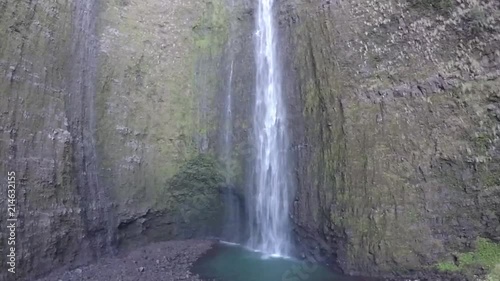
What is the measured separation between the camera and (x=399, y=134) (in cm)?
757

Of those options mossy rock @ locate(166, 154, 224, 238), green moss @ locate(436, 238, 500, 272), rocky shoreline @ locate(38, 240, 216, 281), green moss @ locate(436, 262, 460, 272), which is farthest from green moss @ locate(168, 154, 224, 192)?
green moss @ locate(436, 238, 500, 272)

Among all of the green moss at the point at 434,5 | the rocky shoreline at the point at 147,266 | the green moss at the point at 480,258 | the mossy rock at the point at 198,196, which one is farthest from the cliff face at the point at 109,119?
the green moss at the point at 480,258

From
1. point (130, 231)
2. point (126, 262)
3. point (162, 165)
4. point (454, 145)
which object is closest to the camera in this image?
point (454, 145)

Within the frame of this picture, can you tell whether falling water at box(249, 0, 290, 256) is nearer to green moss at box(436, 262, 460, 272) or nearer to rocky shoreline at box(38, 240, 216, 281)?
rocky shoreline at box(38, 240, 216, 281)

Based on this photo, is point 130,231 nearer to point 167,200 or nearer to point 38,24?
point 167,200

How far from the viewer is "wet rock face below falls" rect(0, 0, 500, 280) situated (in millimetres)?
6816

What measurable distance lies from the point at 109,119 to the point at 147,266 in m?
3.34

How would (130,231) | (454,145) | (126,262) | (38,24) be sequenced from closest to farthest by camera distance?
1. (454,145)
2. (38,24)
3. (126,262)
4. (130,231)

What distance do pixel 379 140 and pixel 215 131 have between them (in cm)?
460

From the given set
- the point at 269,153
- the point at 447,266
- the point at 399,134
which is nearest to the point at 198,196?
the point at 269,153

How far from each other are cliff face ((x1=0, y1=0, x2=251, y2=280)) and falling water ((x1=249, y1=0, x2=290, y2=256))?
2.56 ft

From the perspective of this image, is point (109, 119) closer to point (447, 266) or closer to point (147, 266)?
point (147, 266)

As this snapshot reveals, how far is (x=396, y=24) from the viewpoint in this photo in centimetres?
779

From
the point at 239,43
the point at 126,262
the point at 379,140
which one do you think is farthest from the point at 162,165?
the point at 379,140
